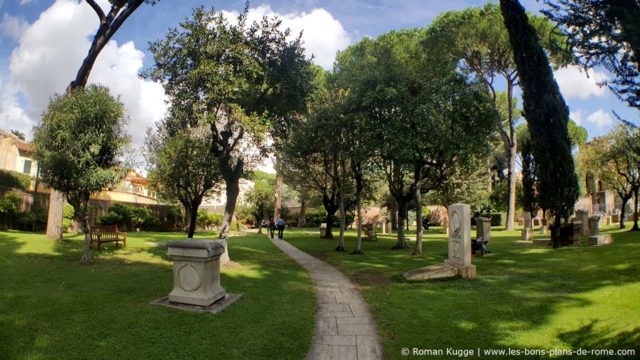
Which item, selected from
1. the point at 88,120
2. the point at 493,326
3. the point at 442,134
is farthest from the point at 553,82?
the point at 88,120

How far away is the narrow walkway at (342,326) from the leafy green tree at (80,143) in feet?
25.6

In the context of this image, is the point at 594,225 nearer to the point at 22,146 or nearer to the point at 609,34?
the point at 609,34

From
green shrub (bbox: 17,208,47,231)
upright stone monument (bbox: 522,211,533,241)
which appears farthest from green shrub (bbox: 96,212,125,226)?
upright stone monument (bbox: 522,211,533,241)

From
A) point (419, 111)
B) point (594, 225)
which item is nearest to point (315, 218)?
point (594, 225)

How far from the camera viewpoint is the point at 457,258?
11000 millimetres

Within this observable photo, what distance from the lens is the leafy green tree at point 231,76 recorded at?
39.7 ft

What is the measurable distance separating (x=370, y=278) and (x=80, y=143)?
9.71 meters

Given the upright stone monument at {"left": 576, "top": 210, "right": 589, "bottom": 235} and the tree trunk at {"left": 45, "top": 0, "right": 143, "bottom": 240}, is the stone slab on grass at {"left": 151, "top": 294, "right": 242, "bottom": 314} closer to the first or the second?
the tree trunk at {"left": 45, "top": 0, "right": 143, "bottom": 240}

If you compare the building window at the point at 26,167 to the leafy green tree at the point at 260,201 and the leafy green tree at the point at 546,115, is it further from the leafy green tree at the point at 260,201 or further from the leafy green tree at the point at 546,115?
the leafy green tree at the point at 546,115

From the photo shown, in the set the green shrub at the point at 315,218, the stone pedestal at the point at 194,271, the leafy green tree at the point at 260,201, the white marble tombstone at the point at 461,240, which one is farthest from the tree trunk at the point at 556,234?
the green shrub at the point at 315,218

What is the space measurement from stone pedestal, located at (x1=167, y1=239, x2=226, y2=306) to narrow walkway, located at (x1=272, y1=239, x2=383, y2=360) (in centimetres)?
219

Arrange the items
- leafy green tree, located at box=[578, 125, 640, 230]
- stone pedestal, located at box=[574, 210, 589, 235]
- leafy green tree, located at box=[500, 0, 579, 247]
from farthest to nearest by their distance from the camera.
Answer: leafy green tree, located at box=[578, 125, 640, 230] < stone pedestal, located at box=[574, 210, 589, 235] < leafy green tree, located at box=[500, 0, 579, 247]

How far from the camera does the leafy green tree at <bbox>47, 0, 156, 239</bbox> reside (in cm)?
1670

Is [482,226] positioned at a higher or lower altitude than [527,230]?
higher
